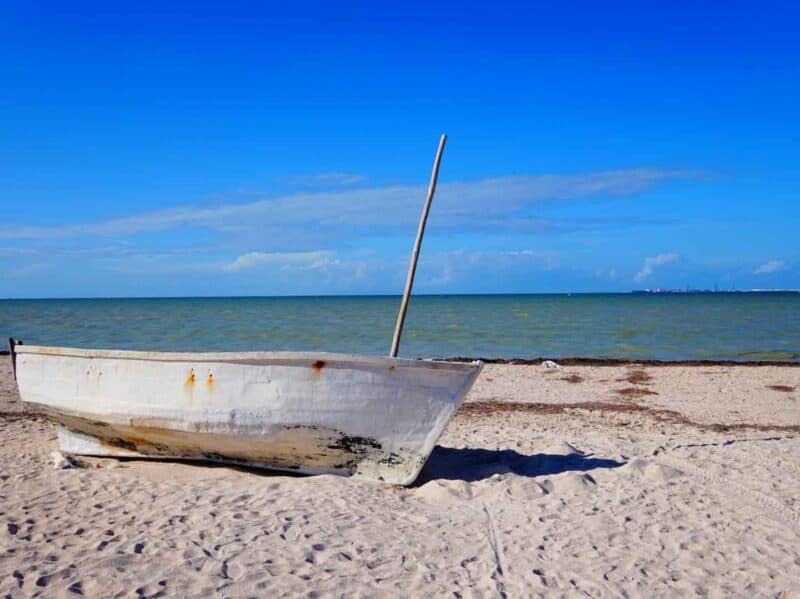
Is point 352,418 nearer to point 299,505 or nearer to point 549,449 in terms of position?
point 299,505

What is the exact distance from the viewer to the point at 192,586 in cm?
371

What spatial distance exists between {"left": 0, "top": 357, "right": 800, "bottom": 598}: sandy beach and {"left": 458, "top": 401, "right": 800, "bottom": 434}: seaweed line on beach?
41.3 inches

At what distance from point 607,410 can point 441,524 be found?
6.20 metres

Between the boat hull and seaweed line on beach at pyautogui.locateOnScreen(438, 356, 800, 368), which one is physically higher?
the boat hull

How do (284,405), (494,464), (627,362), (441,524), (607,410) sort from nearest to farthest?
(441,524)
(284,405)
(494,464)
(607,410)
(627,362)

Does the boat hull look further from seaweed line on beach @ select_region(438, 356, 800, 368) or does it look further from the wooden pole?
seaweed line on beach @ select_region(438, 356, 800, 368)

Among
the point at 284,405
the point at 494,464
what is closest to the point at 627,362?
the point at 494,464

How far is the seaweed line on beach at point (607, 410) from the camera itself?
884cm

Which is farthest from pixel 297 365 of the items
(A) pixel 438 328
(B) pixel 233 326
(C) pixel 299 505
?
(B) pixel 233 326

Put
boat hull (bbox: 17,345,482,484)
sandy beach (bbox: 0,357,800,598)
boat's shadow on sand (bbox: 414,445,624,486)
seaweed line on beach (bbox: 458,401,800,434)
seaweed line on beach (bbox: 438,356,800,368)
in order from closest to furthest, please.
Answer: sandy beach (bbox: 0,357,800,598), boat hull (bbox: 17,345,482,484), boat's shadow on sand (bbox: 414,445,624,486), seaweed line on beach (bbox: 458,401,800,434), seaweed line on beach (bbox: 438,356,800,368)

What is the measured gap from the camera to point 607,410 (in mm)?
10312

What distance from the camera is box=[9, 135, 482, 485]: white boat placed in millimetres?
5441

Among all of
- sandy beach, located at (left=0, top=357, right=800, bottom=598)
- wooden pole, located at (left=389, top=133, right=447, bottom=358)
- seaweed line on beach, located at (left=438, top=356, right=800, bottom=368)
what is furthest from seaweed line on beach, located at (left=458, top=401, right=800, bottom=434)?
seaweed line on beach, located at (left=438, top=356, right=800, bottom=368)

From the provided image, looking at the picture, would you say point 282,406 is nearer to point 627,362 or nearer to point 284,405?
point 284,405
